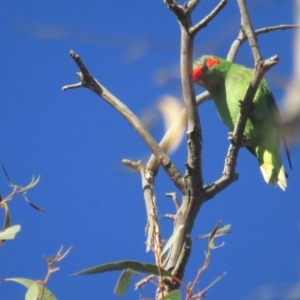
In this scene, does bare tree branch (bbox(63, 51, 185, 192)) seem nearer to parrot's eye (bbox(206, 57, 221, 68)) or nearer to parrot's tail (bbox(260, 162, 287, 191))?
parrot's tail (bbox(260, 162, 287, 191))

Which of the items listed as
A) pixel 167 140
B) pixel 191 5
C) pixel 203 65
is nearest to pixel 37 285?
pixel 191 5

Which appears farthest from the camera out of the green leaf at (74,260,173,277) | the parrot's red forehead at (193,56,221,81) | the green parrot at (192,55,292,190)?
the parrot's red forehead at (193,56,221,81)

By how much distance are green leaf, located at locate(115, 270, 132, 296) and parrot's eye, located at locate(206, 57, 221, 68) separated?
2166 mm

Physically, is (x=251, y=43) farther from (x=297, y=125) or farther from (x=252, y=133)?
(x=252, y=133)

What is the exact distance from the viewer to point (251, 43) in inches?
48.0

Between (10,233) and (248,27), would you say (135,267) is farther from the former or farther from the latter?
(248,27)

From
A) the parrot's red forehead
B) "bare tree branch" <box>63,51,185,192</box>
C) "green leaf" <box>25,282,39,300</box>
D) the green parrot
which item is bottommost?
"green leaf" <box>25,282,39,300</box>

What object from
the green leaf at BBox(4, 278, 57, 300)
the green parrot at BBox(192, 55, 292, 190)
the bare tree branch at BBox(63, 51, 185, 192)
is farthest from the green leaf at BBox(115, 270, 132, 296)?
the green parrot at BBox(192, 55, 292, 190)

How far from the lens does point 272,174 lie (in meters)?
2.82

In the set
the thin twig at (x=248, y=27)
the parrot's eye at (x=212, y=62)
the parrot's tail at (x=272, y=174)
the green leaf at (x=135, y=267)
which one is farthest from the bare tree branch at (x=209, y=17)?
the parrot's eye at (x=212, y=62)

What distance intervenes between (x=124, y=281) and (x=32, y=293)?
220mm

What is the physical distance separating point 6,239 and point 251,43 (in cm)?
68

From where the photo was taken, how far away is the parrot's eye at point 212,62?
3.02 m

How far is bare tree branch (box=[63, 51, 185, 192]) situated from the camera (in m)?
1.27
